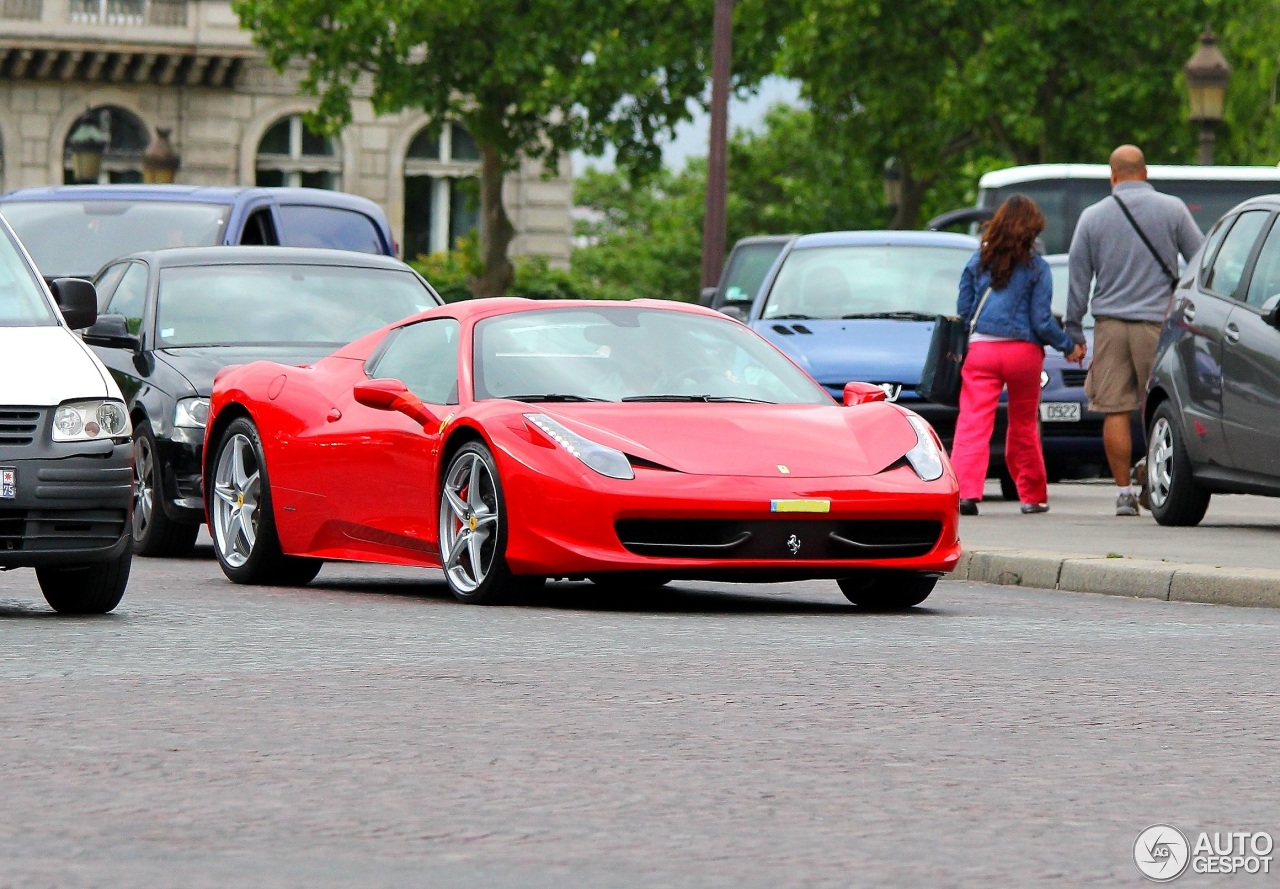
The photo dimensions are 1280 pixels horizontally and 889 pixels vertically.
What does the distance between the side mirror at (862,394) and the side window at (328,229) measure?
8.77 meters

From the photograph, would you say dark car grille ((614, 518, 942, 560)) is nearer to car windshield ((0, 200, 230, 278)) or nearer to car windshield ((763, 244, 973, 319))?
car windshield ((763, 244, 973, 319))

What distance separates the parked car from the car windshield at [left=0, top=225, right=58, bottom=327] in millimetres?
7571

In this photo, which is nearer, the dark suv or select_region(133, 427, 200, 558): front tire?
the dark suv

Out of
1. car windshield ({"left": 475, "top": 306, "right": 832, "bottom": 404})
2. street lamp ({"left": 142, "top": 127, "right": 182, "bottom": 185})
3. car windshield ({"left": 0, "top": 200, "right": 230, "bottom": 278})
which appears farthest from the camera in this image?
street lamp ({"left": 142, "top": 127, "right": 182, "bottom": 185})

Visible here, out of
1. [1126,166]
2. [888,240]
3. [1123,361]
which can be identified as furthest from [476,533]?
[888,240]

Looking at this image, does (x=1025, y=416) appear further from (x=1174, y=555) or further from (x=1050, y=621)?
(x=1050, y=621)

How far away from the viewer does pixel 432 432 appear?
10422mm

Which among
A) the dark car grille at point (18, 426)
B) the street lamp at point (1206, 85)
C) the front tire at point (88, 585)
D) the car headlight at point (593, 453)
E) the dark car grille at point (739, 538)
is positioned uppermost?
the street lamp at point (1206, 85)

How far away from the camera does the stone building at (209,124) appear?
50.5 metres

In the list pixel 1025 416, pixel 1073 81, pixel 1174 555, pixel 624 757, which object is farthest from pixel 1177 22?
pixel 624 757

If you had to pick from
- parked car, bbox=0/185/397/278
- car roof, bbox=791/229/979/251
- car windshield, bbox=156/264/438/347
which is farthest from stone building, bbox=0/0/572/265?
car windshield, bbox=156/264/438/347

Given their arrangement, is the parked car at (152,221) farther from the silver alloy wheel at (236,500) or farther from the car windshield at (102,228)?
the silver alloy wheel at (236,500)

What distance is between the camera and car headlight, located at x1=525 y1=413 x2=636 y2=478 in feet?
31.7

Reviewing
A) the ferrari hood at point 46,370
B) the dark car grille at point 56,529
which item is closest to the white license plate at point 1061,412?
the ferrari hood at point 46,370
